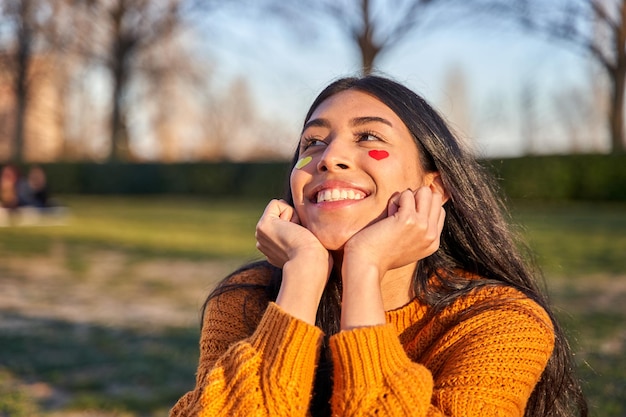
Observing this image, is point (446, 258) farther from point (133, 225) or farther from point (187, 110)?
point (187, 110)

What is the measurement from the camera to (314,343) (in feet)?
6.35

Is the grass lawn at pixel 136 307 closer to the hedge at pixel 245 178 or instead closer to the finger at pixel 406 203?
the finger at pixel 406 203

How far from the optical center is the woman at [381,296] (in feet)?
6.17

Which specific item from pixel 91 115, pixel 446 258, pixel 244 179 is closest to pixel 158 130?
pixel 91 115

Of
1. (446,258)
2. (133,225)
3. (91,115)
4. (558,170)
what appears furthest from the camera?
(91,115)

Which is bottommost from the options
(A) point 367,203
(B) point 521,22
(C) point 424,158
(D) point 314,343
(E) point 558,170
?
(D) point 314,343

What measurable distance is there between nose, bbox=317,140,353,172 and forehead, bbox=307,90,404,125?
14cm

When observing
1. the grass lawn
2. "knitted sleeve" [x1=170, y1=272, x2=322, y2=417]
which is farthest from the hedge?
"knitted sleeve" [x1=170, y1=272, x2=322, y2=417]

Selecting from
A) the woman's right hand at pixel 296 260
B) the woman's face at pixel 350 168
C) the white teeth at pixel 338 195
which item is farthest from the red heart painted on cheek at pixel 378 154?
the woman's right hand at pixel 296 260

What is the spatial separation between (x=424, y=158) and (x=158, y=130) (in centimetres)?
4131

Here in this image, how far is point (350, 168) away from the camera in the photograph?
2143mm

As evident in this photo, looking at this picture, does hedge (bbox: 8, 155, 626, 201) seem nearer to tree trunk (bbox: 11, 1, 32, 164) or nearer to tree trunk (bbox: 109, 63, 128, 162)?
tree trunk (bbox: 109, 63, 128, 162)

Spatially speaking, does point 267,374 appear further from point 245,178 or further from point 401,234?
point 245,178

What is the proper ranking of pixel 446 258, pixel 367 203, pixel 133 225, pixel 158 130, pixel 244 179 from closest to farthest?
pixel 367 203 < pixel 446 258 < pixel 133 225 < pixel 244 179 < pixel 158 130
